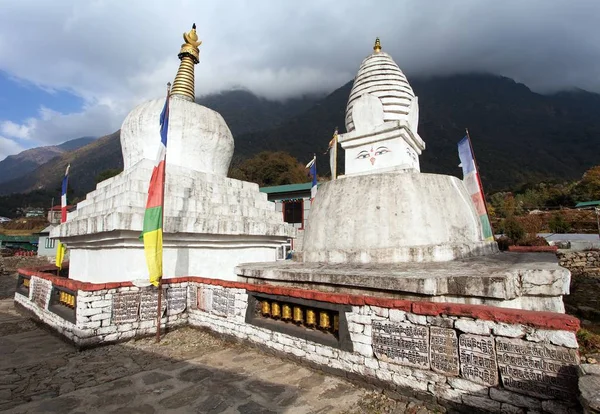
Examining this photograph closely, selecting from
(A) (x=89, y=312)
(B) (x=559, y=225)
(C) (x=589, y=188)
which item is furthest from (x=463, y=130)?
(A) (x=89, y=312)

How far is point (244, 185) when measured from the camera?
888 centimetres

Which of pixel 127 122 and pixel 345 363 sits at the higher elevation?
pixel 127 122

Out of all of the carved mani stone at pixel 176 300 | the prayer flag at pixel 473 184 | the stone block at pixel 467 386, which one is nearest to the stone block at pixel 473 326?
the stone block at pixel 467 386

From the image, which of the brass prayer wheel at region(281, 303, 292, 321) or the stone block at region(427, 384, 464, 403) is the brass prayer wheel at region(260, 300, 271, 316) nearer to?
the brass prayer wheel at region(281, 303, 292, 321)

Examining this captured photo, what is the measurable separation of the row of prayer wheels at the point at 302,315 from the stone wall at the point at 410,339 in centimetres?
9

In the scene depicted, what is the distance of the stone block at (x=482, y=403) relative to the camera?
276 cm

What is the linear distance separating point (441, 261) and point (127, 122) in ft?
26.3

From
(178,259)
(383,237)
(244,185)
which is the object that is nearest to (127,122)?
(244,185)

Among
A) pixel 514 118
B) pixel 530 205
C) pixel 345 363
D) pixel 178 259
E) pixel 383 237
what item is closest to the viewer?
pixel 345 363

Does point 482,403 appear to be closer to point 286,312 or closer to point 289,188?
point 286,312

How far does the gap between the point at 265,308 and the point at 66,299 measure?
402cm

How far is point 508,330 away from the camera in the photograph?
276 cm

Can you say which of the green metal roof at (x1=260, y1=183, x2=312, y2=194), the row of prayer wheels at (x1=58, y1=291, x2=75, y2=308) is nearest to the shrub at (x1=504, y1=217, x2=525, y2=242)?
the green metal roof at (x1=260, y1=183, x2=312, y2=194)

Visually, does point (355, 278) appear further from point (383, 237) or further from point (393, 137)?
point (393, 137)
